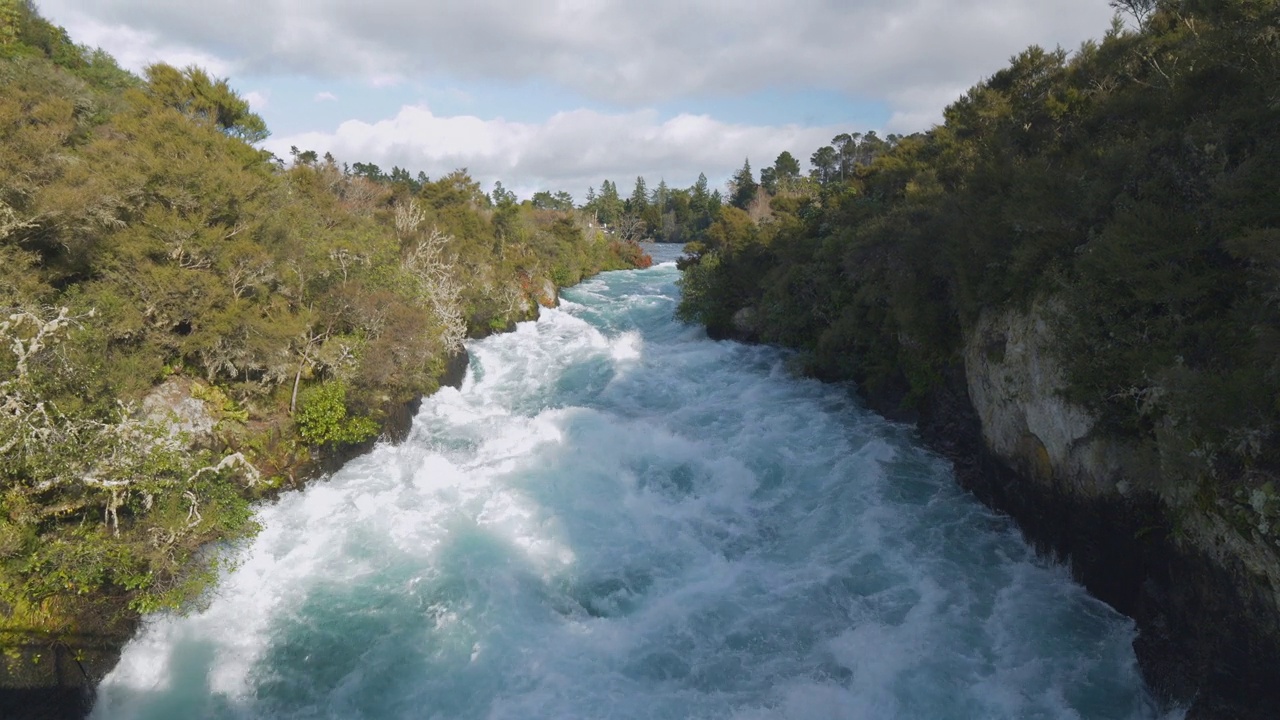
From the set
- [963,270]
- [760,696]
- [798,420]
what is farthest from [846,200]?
[760,696]

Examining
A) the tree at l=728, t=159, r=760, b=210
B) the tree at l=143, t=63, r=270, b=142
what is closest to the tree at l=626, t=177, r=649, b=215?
the tree at l=728, t=159, r=760, b=210

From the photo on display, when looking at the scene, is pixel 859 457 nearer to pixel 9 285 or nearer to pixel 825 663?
pixel 825 663

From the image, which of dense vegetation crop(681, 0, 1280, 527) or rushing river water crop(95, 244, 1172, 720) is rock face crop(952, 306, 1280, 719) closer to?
dense vegetation crop(681, 0, 1280, 527)

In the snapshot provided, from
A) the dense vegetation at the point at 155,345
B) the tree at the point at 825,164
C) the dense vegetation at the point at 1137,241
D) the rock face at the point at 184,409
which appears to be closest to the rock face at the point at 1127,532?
the dense vegetation at the point at 1137,241

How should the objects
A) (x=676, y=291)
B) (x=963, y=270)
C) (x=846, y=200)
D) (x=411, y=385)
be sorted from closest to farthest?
(x=963, y=270) → (x=411, y=385) → (x=846, y=200) → (x=676, y=291)

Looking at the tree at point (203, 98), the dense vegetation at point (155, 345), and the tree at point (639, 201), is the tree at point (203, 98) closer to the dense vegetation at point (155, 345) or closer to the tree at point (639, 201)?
the dense vegetation at point (155, 345)

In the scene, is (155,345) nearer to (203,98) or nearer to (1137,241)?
(1137,241)

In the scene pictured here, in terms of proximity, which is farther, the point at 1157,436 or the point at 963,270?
the point at 963,270
